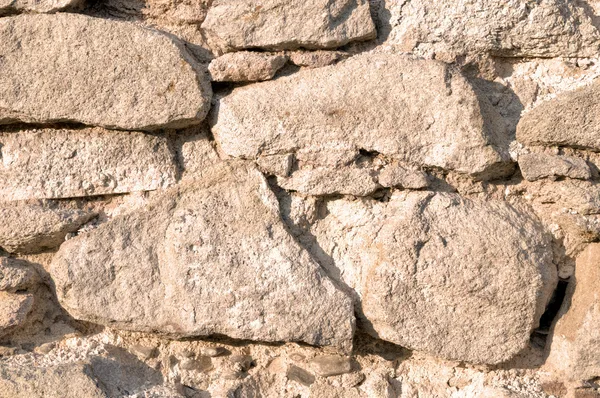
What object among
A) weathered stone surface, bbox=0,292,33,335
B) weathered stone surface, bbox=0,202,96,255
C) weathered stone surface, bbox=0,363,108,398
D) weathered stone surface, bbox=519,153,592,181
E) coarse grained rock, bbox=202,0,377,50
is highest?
coarse grained rock, bbox=202,0,377,50

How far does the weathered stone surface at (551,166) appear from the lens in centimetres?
157

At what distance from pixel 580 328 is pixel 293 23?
2.88ft

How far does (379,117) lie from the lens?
1.59 meters

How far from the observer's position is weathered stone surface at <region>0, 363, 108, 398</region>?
5.05ft

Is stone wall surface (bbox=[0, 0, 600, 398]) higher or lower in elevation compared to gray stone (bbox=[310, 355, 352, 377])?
higher

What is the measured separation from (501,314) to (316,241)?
413 millimetres

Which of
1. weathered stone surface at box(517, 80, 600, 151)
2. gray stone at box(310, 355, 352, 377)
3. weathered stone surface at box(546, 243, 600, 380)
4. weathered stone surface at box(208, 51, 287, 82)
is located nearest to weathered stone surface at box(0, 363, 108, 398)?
gray stone at box(310, 355, 352, 377)

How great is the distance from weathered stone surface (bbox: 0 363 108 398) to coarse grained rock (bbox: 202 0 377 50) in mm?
774

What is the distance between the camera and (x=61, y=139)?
1663 millimetres

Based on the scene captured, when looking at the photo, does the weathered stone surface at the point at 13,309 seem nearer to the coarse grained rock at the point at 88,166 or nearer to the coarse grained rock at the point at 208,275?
the coarse grained rock at the point at 208,275

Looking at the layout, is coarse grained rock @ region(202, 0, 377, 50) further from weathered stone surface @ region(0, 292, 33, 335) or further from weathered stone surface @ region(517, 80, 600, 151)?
weathered stone surface @ region(0, 292, 33, 335)

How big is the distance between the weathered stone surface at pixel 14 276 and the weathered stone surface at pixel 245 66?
58 centimetres

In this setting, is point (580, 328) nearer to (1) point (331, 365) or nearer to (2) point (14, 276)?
(1) point (331, 365)

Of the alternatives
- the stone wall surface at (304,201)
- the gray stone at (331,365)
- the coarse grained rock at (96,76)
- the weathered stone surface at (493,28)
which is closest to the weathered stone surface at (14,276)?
the stone wall surface at (304,201)
